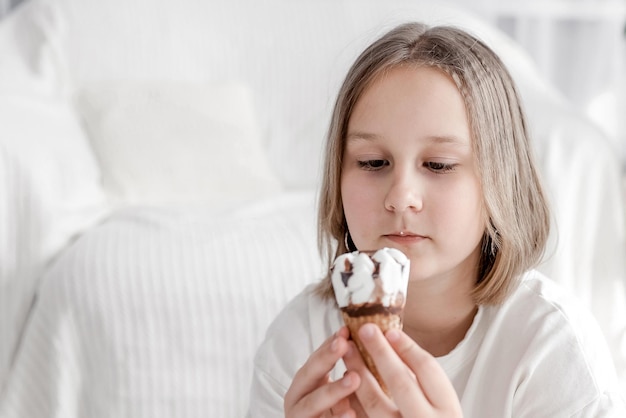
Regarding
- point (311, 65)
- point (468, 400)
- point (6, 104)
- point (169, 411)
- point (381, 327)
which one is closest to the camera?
point (381, 327)

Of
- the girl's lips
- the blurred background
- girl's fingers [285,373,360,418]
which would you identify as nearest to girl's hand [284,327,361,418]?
girl's fingers [285,373,360,418]

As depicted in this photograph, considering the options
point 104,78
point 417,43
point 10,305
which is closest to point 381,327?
point 417,43

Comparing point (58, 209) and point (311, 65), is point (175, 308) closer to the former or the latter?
point (58, 209)

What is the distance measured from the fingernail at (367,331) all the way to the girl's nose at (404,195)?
0.68ft

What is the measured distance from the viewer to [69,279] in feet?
5.78

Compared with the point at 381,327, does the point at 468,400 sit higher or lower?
lower

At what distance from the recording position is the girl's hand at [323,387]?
973mm

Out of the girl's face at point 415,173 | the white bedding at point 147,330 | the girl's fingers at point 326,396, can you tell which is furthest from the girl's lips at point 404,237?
the white bedding at point 147,330

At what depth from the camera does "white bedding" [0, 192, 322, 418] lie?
5.65 ft

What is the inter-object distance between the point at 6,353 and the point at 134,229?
0.37 m

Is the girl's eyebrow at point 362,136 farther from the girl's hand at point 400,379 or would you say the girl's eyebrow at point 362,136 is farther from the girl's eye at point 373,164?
the girl's hand at point 400,379

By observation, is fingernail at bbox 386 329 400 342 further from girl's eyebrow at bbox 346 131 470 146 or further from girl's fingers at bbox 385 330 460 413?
girl's eyebrow at bbox 346 131 470 146

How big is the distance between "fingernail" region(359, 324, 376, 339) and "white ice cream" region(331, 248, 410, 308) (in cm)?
3

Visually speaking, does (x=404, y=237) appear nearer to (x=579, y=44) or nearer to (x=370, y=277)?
(x=370, y=277)
